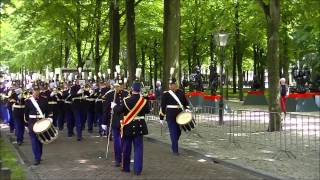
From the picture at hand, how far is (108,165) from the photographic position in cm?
1302

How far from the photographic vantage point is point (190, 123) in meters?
14.7

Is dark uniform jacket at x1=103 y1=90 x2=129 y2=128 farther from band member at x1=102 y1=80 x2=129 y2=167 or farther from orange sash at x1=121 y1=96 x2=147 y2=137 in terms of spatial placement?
orange sash at x1=121 y1=96 x2=147 y2=137

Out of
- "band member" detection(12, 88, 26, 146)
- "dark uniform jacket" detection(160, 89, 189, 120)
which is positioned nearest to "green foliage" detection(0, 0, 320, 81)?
"band member" detection(12, 88, 26, 146)

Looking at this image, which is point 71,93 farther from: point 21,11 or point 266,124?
point 21,11

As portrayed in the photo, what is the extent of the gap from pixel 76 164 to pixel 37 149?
3.43 feet

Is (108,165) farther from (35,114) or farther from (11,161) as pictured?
(11,161)

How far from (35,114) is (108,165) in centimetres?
224

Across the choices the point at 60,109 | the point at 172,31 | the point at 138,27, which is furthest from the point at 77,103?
the point at 138,27

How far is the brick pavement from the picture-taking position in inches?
456

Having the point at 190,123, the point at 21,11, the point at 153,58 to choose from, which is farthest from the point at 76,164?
the point at 153,58

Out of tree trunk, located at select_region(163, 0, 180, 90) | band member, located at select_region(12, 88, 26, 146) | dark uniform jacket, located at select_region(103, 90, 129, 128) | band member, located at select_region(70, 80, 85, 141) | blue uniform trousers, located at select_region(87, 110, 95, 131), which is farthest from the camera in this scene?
blue uniform trousers, located at select_region(87, 110, 95, 131)

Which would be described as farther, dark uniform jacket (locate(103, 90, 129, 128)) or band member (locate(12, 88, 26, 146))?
band member (locate(12, 88, 26, 146))

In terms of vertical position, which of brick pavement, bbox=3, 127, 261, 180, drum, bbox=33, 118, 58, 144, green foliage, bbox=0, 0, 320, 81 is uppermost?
green foliage, bbox=0, 0, 320, 81

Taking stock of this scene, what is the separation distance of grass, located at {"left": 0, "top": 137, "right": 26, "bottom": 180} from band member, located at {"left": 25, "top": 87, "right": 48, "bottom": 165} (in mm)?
527
